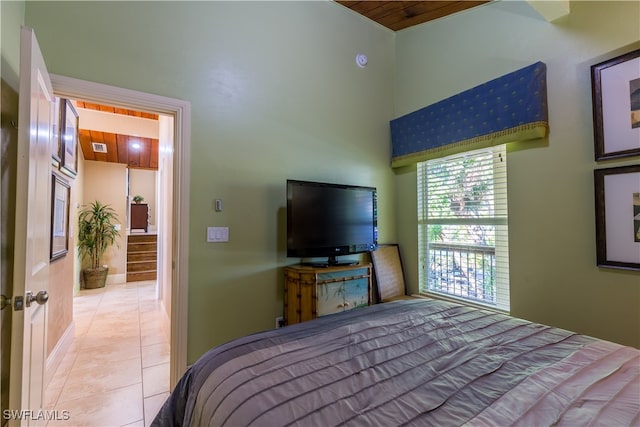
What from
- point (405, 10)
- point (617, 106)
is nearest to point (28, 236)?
point (617, 106)

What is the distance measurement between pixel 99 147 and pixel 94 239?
166 centimetres

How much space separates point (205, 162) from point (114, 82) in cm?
75

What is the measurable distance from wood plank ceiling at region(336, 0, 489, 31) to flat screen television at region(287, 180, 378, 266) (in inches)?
71.2

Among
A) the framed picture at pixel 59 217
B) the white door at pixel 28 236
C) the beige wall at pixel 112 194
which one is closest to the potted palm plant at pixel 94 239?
the beige wall at pixel 112 194

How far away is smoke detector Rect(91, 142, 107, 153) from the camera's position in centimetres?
516

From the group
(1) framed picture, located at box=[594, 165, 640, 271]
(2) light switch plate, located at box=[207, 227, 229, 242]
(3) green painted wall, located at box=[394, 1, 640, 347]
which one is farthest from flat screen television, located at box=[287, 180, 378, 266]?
(1) framed picture, located at box=[594, 165, 640, 271]

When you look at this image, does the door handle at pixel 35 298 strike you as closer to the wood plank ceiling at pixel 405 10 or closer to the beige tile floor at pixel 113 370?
the beige tile floor at pixel 113 370

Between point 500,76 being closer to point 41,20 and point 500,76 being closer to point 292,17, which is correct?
point 292,17

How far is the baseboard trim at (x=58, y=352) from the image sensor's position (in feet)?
7.52

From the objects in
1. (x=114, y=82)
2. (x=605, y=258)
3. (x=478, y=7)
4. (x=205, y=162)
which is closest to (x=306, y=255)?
(x=205, y=162)

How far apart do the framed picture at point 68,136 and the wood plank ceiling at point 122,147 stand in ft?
5.65

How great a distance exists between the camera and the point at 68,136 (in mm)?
2703

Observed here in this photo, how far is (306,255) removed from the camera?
2.48 m

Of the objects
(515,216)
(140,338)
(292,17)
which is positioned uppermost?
(292,17)
